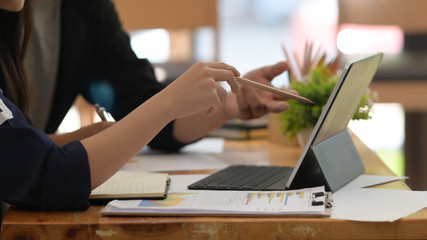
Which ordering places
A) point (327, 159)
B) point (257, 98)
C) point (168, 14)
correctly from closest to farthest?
point (327, 159)
point (257, 98)
point (168, 14)

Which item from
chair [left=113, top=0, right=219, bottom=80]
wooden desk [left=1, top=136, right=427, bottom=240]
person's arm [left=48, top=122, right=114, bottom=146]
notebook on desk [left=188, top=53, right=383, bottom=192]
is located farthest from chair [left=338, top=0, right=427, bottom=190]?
wooden desk [left=1, top=136, right=427, bottom=240]

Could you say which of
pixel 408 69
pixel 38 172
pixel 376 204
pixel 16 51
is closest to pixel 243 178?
pixel 376 204

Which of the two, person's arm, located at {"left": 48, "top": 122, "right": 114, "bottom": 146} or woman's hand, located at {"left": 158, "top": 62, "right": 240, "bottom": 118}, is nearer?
woman's hand, located at {"left": 158, "top": 62, "right": 240, "bottom": 118}

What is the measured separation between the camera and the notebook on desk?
998 millimetres

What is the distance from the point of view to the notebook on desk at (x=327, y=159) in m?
1.00

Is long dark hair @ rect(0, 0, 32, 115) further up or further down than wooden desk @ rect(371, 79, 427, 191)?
further up

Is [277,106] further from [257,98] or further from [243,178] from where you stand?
[243,178]

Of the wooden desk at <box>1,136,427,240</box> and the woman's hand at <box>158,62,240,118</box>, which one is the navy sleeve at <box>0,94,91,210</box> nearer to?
the wooden desk at <box>1,136,427,240</box>

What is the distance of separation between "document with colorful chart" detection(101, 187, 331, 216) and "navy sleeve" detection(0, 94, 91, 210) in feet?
0.20

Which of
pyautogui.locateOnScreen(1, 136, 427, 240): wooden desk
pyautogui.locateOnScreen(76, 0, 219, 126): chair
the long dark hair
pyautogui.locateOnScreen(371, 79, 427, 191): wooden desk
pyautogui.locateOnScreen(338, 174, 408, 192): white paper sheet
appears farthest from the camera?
pyautogui.locateOnScreen(371, 79, 427, 191): wooden desk

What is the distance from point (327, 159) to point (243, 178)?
0.15 m

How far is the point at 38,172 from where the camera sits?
0.89 m

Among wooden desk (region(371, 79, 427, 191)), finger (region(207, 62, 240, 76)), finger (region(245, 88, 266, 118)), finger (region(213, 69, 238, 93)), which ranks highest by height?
finger (region(207, 62, 240, 76))

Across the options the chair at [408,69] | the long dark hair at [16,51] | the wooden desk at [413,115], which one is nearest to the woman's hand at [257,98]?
the long dark hair at [16,51]
